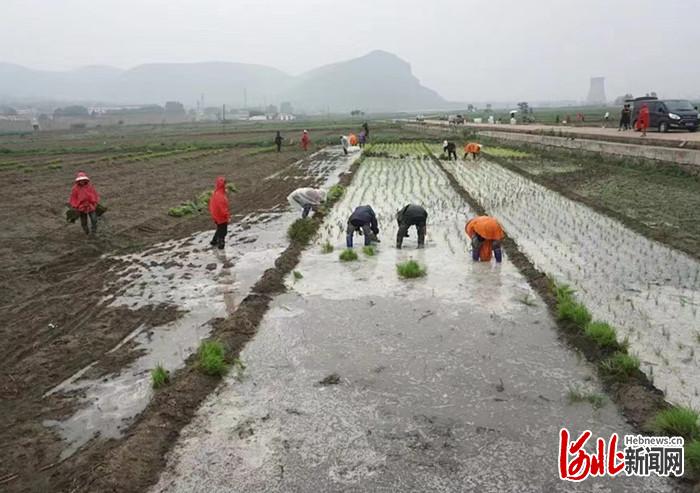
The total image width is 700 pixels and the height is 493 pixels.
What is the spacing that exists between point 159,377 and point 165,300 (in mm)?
2430

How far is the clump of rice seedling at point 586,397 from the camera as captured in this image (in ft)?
13.5

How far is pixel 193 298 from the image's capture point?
695 centimetres

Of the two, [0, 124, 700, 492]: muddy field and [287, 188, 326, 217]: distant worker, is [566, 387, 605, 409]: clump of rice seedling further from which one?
[287, 188, 326, 217]: distant worker

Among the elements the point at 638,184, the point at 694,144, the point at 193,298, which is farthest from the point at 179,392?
the point at 694,144

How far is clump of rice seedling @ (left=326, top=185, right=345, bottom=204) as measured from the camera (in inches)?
537

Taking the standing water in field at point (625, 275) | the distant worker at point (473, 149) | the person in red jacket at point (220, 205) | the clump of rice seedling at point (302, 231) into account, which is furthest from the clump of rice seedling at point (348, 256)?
the distant worker at point (473, 149)

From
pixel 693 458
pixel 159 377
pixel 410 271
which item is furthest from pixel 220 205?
pixel 693 458

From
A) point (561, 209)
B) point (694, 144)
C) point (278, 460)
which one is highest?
point (694, 144)

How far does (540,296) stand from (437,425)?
3197 millimetres

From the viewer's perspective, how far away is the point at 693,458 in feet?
A: 10.7

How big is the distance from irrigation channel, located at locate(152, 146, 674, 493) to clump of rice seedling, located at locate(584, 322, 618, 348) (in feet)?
1.03

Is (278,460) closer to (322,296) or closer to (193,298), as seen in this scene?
(322,296)

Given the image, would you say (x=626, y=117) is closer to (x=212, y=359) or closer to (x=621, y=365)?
(x=621, y=365)

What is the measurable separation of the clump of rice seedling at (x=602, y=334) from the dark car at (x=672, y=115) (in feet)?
59.2
